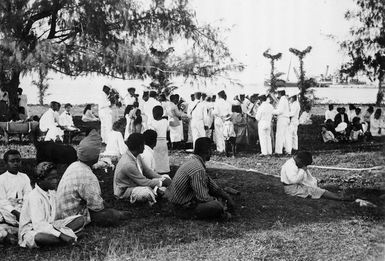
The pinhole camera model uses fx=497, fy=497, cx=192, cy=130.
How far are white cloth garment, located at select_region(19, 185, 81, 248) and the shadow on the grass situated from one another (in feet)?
0.44

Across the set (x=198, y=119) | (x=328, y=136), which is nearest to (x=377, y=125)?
(x=328, y=136)

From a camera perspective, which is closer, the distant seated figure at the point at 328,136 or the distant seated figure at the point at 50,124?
the distant seated figure at the point at 50,124

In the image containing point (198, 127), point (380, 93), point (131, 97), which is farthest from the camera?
point (380, 93)

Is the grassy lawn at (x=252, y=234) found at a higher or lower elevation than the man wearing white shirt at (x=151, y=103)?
lower

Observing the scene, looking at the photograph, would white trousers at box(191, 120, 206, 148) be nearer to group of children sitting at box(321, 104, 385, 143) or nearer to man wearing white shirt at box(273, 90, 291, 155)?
man wearing white shirt at box(273, 90, 291, 155)

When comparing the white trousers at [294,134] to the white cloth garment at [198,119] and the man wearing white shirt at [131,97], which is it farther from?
the man wearing white shirt at [131,97]

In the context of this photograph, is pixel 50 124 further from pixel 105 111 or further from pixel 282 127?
pixel 282 127

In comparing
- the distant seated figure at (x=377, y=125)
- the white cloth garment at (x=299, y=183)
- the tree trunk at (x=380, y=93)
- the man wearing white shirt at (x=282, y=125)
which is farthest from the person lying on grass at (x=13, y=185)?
the tree trunk at (x=380, y=93)

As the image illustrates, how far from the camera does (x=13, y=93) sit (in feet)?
44.4

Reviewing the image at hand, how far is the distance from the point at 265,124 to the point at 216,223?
21.0ft

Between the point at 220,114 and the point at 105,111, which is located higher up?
the point at 105,111

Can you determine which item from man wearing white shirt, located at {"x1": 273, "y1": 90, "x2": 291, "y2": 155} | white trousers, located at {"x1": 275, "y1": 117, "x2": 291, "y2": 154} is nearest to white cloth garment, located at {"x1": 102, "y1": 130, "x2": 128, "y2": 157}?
man wearing white shirt, located at {"x1": 273, "y1": 90, "x2": 291, "y2": 155}

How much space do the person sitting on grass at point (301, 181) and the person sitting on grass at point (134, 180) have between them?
6.51 feet

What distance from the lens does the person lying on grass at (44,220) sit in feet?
15.9
